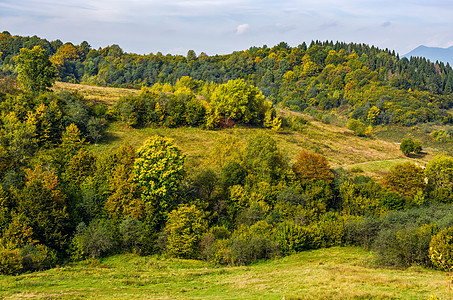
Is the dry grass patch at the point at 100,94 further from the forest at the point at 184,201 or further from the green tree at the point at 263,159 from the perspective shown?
the green tree at the point at 263,159

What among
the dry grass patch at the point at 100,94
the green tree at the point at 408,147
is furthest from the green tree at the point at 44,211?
the green tree at the point at 408,147

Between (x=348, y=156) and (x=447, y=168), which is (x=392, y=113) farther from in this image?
(x=447, y=168)

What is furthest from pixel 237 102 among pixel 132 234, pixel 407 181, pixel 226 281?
pixel 226 281

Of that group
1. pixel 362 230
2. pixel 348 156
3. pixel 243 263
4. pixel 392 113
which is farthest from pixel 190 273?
pixel 392 113

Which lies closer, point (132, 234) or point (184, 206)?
point (132, 234)

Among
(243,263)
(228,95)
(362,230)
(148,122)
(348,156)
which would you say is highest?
(228,95)

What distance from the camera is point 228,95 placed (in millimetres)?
94062

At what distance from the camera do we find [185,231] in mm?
45031

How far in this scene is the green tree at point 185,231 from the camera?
44.1m

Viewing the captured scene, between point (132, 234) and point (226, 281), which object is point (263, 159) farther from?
point (226, 281)

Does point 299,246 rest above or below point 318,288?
below

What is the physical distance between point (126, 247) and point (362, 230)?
29.6 meters

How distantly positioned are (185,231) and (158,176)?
9283 mm

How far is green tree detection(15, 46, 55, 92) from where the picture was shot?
247 feet
